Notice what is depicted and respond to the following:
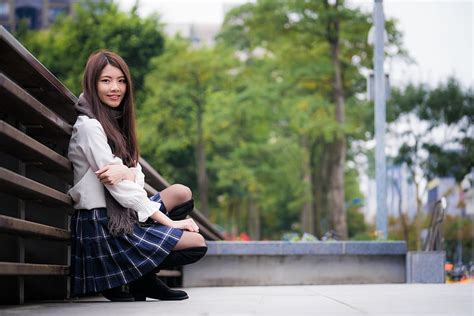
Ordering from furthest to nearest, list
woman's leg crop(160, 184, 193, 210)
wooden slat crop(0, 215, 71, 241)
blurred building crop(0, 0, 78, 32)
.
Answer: blurred building crop(0, 0, 78, 32), woman's leg crop(160, 184, 193, 210), wooden slat crop(0, 215, 71, 241)

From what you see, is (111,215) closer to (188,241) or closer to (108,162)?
(108,162)

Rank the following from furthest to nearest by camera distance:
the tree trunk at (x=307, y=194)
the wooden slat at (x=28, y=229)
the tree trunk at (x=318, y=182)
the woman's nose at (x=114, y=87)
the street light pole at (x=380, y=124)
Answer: the tree trunk at (x=318, y=182) < the tree trunk at (x=307, y=194) < the street light pole at (x=380, y=124) < the woman's nose at (x=114, y=87) < the wooden slat at (x=28, y=229)

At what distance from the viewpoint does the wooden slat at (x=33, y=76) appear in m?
4.38

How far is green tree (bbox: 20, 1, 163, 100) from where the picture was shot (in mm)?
31609

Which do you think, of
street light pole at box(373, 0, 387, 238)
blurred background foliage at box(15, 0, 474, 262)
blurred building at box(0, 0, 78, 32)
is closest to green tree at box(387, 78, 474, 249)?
blurred background foliage at box(15, 0, 474, 262)

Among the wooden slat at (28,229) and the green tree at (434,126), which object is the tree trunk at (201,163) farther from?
the wooden slat at (28,229)

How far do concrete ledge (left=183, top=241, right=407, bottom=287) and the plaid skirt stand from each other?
5.26m

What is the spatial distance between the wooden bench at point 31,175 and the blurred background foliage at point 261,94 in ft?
66.3

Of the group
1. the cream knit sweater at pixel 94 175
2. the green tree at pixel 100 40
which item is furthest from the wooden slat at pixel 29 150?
the green tree at pixel 100 40

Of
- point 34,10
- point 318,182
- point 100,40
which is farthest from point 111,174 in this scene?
point 34,10

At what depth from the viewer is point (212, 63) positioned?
Result: 103ft

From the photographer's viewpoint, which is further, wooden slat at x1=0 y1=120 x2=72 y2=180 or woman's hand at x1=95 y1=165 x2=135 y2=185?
woman's hand at x1=95 y1=165 x2=135 y2=185

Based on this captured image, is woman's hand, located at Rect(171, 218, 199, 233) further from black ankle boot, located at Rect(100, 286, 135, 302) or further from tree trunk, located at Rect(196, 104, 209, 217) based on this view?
tree trunk, located at Rect(196, 104, 209, 217)

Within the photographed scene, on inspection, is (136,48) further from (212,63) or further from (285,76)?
(285,76)
